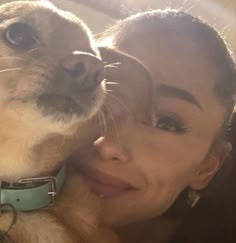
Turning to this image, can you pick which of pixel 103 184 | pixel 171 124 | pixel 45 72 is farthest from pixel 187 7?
pixel 45 72

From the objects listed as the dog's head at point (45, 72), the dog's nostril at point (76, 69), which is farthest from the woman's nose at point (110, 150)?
the dog's nostril at point (76, 69)

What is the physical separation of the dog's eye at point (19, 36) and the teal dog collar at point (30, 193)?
27cm

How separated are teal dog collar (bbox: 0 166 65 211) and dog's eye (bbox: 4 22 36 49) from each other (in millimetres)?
270

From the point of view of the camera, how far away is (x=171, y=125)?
1477 millimetres

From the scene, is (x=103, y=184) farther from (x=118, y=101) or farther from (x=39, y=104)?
(x=39, y=104)

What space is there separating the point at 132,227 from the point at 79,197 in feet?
0.64

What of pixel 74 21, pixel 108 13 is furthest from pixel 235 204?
pixel 108 13

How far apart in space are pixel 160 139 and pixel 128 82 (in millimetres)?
182

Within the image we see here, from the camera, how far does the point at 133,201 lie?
1461 millimetres

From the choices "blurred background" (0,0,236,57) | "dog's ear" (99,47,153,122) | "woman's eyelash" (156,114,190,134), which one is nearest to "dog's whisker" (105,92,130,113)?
"dog's ear" (99,47,153,122)

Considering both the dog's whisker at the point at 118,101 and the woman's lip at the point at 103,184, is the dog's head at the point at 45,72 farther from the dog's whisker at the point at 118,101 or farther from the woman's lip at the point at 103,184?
the woman's lip at the point at 103,184

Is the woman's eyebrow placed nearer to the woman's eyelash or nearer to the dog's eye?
the woman's eyelash

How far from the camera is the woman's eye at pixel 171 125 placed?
4.80 ft

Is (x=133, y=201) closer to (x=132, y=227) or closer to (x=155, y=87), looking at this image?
(x=132, y=227)
